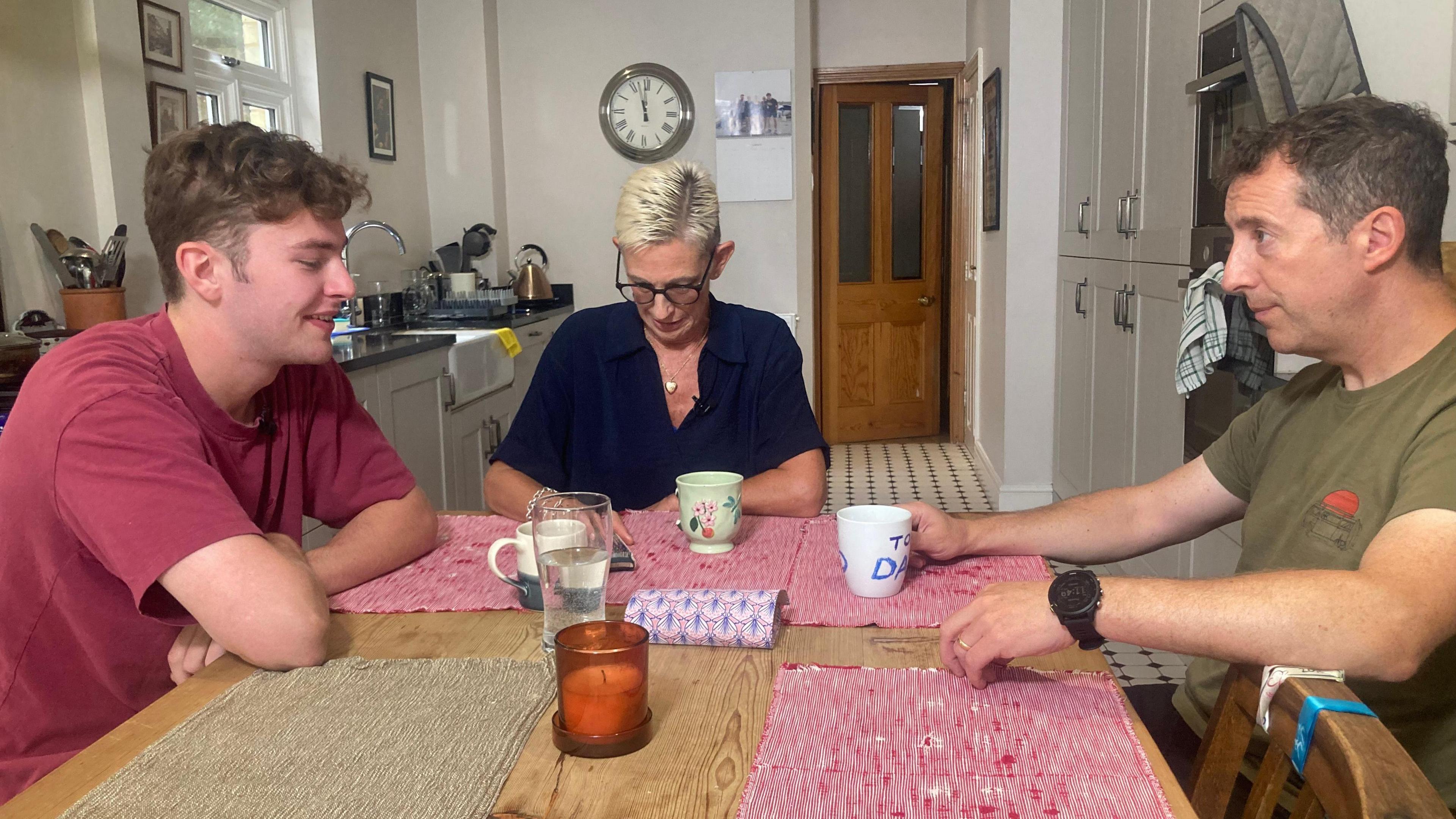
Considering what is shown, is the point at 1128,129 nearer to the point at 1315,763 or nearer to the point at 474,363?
the point at 474,363

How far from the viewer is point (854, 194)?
6.12 m

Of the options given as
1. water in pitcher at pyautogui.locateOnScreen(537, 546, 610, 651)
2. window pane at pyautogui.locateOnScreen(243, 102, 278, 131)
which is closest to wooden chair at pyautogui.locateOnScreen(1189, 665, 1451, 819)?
water in pitcher at pyautogui.locateOnScreen(537, 546, 610, 651)

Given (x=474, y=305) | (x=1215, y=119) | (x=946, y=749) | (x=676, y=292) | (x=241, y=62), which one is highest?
(x=241, y=62)

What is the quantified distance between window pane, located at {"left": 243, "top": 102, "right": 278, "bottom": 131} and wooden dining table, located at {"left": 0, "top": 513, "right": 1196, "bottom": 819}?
3435 mm

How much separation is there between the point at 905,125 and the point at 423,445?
377cm

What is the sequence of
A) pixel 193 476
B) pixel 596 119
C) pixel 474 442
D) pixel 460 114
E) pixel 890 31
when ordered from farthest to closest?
pixel 890 31, pixel 596 119, pixel 460 114, pixel 474 442, pixel 193 476

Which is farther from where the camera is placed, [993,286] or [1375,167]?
[993,286]

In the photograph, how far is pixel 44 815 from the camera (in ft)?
2.52

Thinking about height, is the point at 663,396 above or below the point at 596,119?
below

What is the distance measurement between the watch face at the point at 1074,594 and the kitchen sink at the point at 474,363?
2.97 meters

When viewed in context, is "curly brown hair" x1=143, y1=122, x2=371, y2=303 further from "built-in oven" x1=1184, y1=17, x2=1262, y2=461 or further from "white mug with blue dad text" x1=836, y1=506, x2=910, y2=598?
"built-in oven" x1=1184, y1=17, x2=1262, y2=461

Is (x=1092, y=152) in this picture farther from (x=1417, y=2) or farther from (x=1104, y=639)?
(x=1104, y=639)

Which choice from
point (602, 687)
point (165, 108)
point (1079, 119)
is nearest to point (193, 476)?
point (602, 687)

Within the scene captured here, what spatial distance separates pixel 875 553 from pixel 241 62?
12.3 feet
